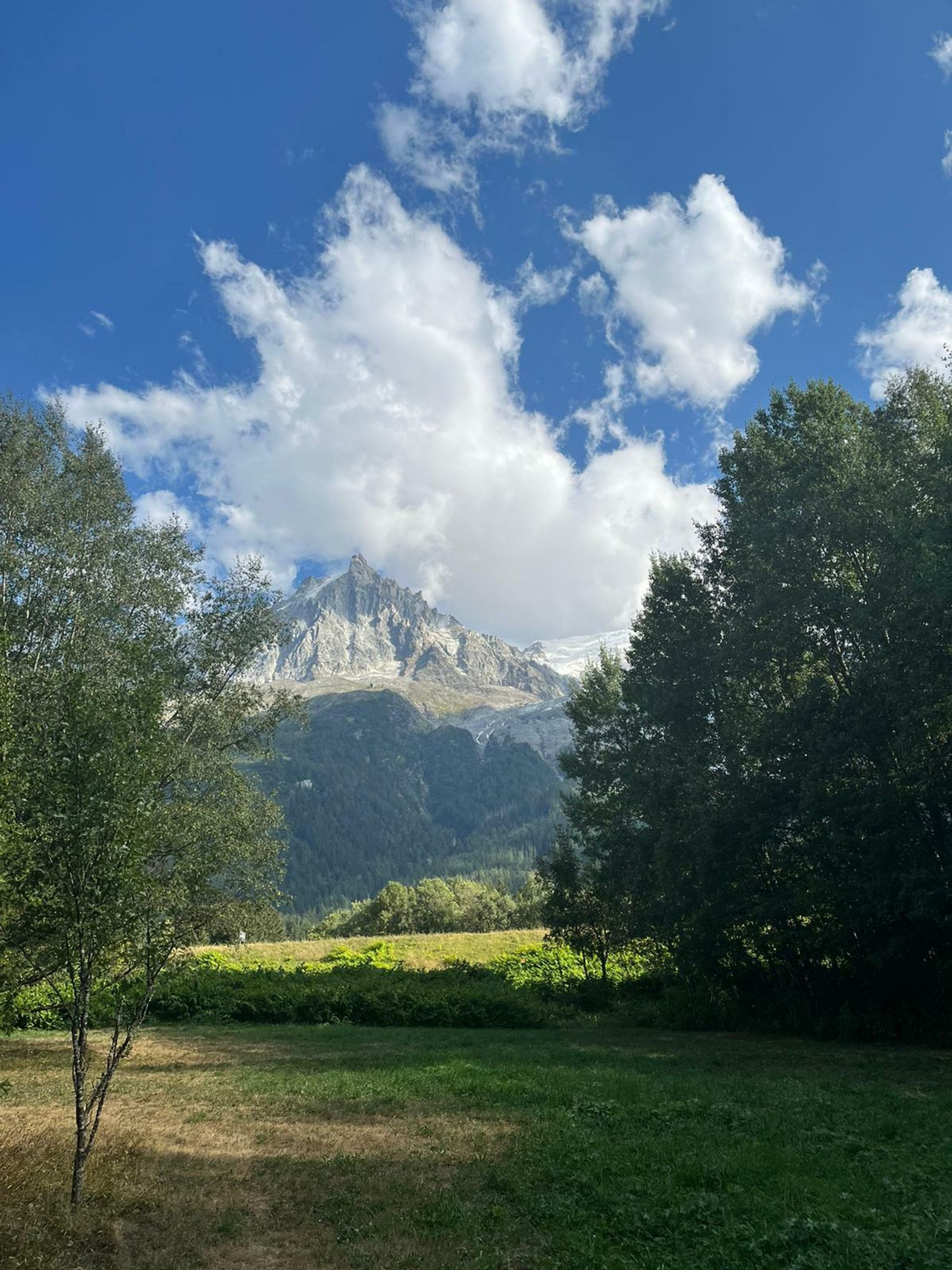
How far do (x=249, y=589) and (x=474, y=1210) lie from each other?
2644 cm

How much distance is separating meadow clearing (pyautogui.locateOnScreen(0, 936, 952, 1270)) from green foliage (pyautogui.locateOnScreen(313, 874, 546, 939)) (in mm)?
65551

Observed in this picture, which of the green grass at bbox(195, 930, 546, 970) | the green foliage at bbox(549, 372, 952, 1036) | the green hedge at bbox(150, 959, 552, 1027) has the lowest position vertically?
the green grass at bbox(195, 930, 546, 970)

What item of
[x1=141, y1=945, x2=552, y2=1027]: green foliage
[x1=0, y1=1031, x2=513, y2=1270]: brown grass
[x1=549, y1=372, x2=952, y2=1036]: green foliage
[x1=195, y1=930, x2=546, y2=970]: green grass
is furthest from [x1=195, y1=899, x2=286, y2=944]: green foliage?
[x1=549, y1=372, x2=952, y2=1036]: green foliage

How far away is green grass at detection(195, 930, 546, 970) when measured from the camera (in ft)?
145

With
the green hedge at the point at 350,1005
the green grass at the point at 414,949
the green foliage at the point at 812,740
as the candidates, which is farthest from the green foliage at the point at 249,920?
the green foliage at the point at 812,740

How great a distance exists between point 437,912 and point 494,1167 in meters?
83.0

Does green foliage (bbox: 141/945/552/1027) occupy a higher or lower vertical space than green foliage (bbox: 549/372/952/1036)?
lower

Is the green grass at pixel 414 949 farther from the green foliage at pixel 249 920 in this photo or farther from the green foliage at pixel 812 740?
the green foliage at pixel 812 740

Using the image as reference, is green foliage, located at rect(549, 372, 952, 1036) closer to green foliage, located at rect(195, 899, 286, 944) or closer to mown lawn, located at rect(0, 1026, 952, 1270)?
mown lawn, located at rect(0, 1026, 952, 1270)

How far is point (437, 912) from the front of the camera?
90.5 metres

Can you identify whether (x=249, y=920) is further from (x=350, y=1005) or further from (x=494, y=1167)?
(x=494, y=1167)

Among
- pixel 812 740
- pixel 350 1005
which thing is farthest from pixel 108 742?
pixel 350 1005

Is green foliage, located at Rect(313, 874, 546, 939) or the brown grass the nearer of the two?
the brown grass

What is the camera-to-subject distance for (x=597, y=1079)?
63.5 feet
